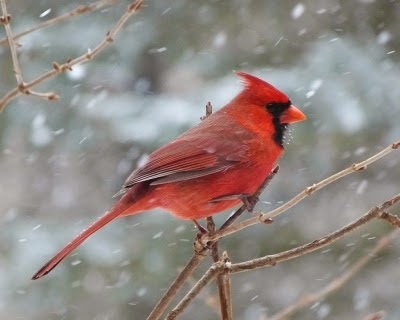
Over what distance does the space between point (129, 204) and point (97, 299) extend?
5.70ft

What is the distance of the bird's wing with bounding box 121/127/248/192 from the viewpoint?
2.16 metres

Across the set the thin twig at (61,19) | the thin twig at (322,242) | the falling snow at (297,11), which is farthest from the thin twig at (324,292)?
the falling snow at (297,11)

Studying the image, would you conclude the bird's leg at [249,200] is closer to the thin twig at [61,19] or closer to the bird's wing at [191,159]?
the bird's wing at [191,159]

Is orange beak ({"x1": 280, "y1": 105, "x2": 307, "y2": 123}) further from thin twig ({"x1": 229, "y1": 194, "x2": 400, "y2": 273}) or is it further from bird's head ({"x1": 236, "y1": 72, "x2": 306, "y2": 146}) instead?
thin twig ({"x1": 229, "y1": 194, "x2": 400, "y2": 273})

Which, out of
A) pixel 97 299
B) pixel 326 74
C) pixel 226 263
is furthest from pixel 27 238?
pixel 226 263

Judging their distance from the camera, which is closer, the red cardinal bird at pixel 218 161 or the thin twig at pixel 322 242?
the thin twig at pixel 322 242

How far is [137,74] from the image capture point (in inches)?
161

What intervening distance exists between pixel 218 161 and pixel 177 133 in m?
1.23

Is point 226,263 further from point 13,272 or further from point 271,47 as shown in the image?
point 271,47

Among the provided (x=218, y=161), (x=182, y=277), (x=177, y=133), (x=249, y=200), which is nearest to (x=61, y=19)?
(x=182, y=277)

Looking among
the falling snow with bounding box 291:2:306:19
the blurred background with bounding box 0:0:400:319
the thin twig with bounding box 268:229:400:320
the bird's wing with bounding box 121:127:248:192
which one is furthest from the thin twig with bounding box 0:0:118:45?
the falling snow with bounding box 291:2:306:19

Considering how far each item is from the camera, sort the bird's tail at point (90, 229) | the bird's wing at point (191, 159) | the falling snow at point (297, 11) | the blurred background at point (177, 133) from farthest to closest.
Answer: the falling snow at point (297, 11), the blurred background at point (177, 133), the bird's wing at point (191, 159), the bird's tail at point (90, 229)

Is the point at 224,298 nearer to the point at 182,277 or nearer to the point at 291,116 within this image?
the point at 182,277

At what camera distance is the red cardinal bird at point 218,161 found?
205 cm
